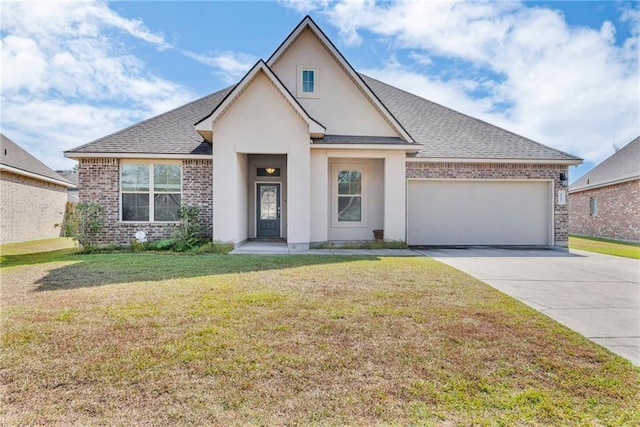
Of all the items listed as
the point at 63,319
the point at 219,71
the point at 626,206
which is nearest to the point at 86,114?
the point at 219,71

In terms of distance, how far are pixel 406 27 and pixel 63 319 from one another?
497 inches

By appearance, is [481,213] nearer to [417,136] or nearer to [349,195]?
[417,136]

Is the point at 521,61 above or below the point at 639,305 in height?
above

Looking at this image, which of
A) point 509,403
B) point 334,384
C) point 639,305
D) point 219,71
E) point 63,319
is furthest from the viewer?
point 219,71

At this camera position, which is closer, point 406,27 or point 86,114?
point 406,27

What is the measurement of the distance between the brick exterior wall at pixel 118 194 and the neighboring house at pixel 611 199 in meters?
20.8

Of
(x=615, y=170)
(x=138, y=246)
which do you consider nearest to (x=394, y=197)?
(x=138, y=246)

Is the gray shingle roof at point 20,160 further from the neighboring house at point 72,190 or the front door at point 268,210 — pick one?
the front door at point 268,210

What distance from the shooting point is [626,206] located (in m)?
17.8

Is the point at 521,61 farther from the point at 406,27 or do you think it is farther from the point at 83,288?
the point at 83,288

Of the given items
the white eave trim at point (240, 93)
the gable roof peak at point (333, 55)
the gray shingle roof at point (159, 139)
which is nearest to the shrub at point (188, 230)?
the gray shingle roof at point (159, 139)

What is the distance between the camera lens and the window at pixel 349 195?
1269 centimetres

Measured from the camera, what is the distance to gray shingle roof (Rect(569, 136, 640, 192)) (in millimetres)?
17844

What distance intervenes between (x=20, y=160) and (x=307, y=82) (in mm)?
15991
